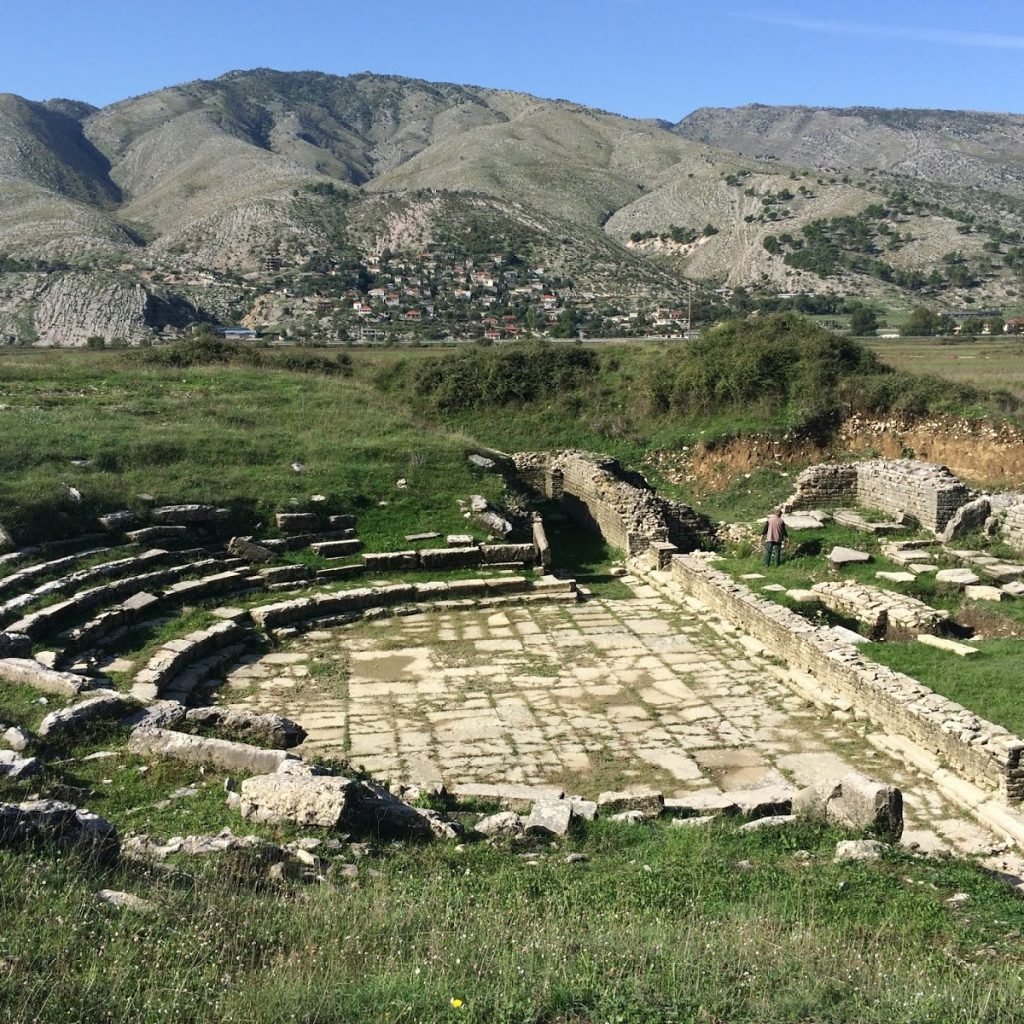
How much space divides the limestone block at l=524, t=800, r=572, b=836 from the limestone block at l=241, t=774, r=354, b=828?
1460 millimetres

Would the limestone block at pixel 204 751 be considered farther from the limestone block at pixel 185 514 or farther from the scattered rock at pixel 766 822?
the limestone block at pixel 185 514

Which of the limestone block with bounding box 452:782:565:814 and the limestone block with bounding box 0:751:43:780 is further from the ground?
the limestone block with bounding box 0:751:43:780

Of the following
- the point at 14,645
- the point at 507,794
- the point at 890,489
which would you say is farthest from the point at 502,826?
the point at 890,489

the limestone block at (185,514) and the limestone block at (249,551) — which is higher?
the limestone block at (185,514)

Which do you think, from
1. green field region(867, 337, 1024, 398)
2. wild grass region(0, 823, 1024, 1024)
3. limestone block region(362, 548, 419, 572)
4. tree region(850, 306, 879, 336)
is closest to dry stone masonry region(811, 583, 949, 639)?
wild grass region(0, 823, 1024, 1024)

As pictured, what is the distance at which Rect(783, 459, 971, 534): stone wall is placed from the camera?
18781mm

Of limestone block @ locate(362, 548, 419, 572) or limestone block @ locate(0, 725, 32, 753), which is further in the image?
limestone block @ locate(362, 548, 419, 572)

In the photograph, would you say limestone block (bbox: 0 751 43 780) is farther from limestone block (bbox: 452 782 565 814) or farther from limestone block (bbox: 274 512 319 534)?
limestone block (bbox: 274 512 319 534)

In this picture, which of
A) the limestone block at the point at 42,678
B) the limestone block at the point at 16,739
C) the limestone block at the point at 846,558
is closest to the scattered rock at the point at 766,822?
the limestone block at the point at 16,739

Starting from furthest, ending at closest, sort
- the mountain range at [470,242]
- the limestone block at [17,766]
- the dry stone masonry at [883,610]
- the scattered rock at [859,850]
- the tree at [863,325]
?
1. the mountain range at [470,242]
2. the tree at [863,325]
3. the dry stone masonry at [883,610]
4. the limestone block at [17,766]
5. the scattered rock at [859,850]

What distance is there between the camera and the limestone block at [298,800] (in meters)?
6.86

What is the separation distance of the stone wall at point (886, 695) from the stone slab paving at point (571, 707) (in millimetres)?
294

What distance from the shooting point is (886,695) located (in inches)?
392

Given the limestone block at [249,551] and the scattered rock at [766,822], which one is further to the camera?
the limestone block at [249,551]
